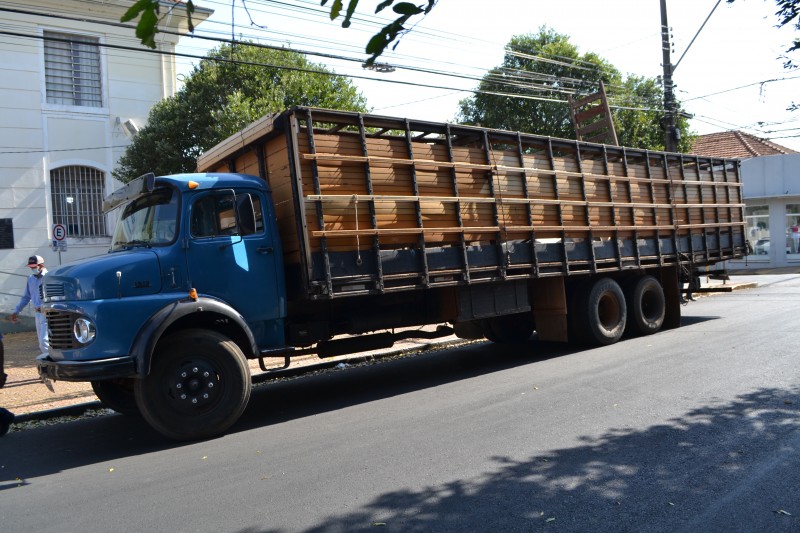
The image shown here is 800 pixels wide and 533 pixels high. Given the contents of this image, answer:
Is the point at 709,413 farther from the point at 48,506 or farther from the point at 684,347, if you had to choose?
the point at 48,506

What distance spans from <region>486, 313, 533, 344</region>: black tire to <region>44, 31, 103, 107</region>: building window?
12.7 m

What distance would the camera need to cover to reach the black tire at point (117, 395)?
24.0 feet

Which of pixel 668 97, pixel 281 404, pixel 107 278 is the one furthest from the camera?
pixel 668 97

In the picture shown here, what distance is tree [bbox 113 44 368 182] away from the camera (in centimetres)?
1477

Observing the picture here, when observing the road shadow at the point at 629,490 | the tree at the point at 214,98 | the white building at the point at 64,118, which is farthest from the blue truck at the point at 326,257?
the white building at the point at 64,118

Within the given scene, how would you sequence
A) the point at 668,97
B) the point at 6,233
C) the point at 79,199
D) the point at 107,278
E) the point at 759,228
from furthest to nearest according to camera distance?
the point at 759,228, the point at 668,97, the point at 79,199, the point at 6,233, the point at 107,278

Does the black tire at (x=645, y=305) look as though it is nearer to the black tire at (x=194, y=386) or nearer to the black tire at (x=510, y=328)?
the black tire at (x=510, y=328)

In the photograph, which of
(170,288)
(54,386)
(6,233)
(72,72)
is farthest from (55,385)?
(72,72)

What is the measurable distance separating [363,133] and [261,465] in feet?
13.3

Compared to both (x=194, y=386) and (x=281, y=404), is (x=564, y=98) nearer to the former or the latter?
(x=281, y=404)

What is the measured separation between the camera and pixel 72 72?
17.3m

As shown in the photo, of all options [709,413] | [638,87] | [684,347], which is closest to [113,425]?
[709,413]

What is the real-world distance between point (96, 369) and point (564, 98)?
20034 mm

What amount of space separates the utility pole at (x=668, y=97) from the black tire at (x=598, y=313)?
31.9 ft
